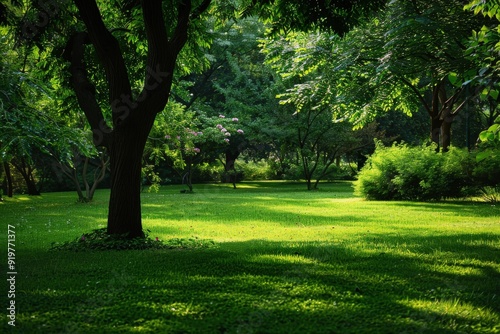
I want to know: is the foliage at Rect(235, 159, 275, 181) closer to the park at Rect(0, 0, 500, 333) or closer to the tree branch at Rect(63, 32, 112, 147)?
the park at Rect(0, 0, 500, 333)

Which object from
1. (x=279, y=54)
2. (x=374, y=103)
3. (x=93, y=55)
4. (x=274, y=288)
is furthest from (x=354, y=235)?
(x=279, y=54)

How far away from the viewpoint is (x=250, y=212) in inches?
649

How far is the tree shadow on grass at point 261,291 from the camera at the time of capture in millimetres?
4031

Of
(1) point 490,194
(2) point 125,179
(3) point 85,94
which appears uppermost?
(3) point 85,94

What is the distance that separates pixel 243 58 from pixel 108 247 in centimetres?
3112

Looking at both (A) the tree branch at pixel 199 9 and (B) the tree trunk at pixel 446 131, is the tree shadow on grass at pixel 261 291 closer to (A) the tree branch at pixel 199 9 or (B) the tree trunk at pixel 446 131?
(A) the tree branch at pixel 199 9

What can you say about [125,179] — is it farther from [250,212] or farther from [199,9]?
[250,212]

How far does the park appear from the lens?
4.43 m

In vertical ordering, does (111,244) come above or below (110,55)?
below

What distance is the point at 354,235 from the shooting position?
33.9 ft

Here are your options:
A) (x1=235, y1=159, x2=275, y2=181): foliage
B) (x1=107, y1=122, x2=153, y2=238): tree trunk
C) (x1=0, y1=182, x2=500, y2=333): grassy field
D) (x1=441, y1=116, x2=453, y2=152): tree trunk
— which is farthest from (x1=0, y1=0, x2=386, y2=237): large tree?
(x1=235, y1=159, x2=275, y2=181): foliage

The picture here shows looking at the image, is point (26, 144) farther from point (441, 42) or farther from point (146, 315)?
point (441, 42)

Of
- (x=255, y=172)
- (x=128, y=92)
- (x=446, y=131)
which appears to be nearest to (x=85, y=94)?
(x=128, y=92)

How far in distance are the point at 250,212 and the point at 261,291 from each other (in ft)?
37.7
